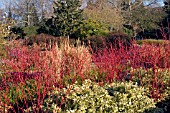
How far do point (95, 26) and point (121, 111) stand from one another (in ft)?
63.3

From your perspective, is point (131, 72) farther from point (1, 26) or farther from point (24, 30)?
point (24, 30)

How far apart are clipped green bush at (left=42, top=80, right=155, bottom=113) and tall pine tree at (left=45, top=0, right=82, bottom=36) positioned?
20.3 m

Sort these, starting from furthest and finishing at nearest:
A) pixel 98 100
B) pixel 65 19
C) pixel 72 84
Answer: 1. pixel 65 19
2. pixel 72 84
3. pixel 98 100

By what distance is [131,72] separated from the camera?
5324 millimetres

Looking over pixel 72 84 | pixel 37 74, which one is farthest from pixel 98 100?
pixel 37 74

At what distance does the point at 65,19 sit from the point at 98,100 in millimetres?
21700

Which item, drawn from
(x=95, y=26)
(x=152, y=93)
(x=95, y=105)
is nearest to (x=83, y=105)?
(x=95, y=105)

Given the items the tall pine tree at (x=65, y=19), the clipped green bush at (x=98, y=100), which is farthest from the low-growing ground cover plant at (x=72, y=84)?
the tall pine tree at (x=65, y=19)

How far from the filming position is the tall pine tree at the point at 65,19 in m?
24.5

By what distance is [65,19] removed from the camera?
81.8 feet

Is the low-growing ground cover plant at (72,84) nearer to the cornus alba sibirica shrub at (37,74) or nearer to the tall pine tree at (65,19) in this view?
the cornus alba sibirica shrub at (37,74)

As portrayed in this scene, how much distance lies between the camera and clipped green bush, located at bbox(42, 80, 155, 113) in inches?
137

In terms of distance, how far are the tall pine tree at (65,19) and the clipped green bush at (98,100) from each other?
20337 mm

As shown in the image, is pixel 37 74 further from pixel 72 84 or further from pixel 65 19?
pixel 65 19
